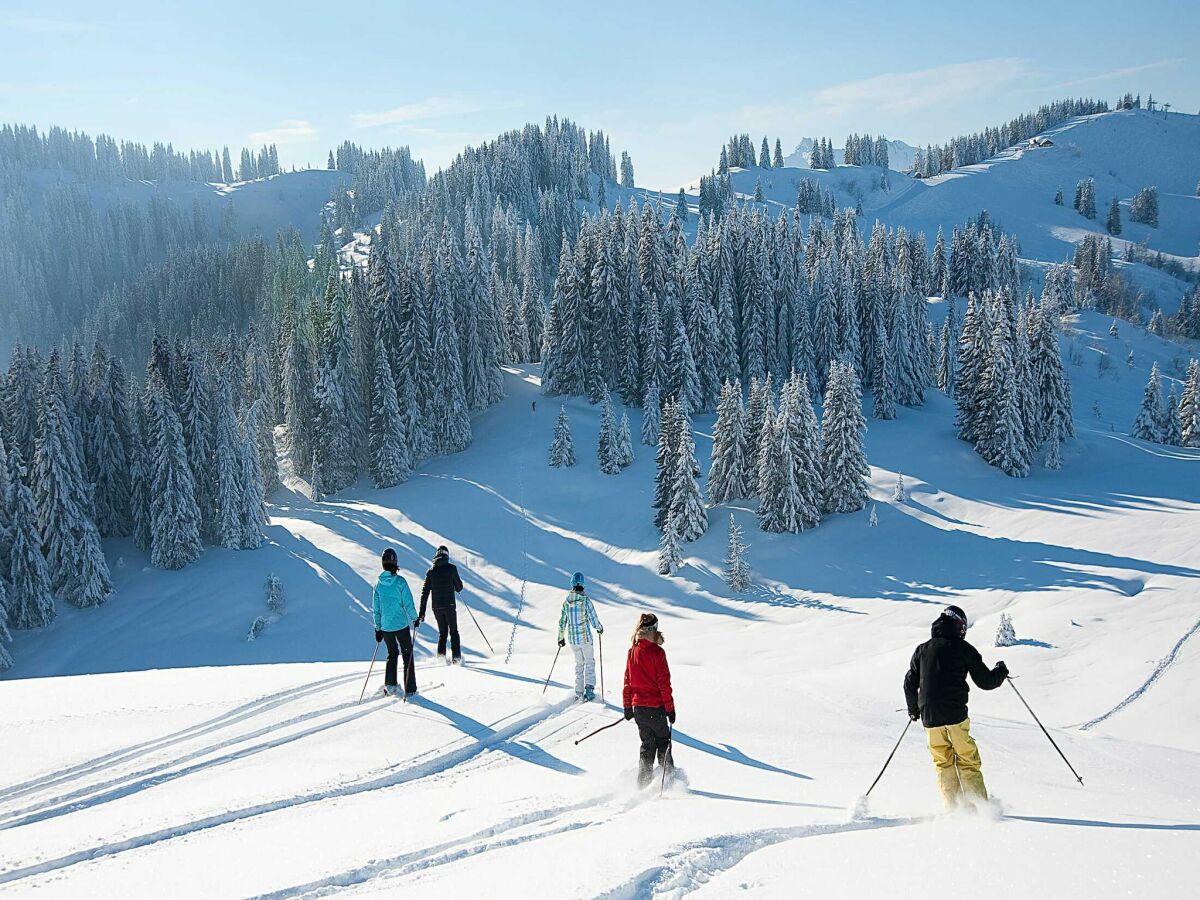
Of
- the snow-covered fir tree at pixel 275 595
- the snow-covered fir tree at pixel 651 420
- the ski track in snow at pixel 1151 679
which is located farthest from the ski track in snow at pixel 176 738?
the snow-covered fir tree at pixel 651 420

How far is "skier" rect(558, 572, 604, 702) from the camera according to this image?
1204 cm

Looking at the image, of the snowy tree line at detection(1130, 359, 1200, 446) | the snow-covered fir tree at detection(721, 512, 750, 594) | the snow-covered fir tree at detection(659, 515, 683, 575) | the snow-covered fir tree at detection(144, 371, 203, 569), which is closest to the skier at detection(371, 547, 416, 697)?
the snow-covered fir tree at detection(721, 512, 750, 594)

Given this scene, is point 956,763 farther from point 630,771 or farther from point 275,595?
point 275,595

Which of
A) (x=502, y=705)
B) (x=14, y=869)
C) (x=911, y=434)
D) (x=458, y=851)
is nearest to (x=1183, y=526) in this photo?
(x=911, y=434)

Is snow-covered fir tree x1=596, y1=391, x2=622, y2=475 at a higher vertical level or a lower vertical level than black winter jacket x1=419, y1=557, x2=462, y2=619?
lower

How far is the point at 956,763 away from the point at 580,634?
19.4 ft

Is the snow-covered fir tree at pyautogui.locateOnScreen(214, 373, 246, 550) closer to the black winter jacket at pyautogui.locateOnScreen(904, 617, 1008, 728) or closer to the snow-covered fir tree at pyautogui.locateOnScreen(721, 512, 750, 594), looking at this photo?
the snow-covered fir tree at pyautogui.locateOnScreen(721, 512, 750, 594)

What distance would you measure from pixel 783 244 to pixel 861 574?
43482mm

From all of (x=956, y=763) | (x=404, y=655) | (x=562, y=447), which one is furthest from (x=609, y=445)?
(x=956, y=763)

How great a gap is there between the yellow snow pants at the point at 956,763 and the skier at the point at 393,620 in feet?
26.6

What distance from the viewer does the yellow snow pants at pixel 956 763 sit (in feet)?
24.4

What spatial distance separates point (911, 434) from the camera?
198 feet

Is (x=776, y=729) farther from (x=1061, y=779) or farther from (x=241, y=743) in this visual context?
(x=241, y=743)

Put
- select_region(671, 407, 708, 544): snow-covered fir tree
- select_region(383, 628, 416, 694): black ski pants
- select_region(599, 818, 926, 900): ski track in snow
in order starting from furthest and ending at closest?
select_region(671, 407, 708, 544): snow-covered fir tree
select_region(383, 628, 416, 694): black ski pants
select_region(599, 818, 926, 900): ski track in snow
